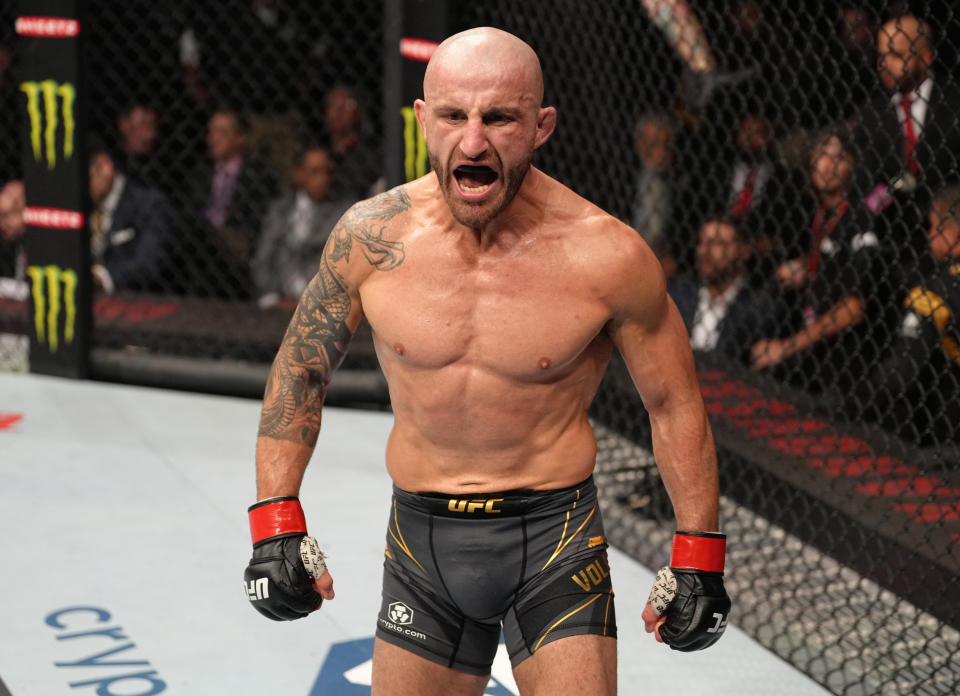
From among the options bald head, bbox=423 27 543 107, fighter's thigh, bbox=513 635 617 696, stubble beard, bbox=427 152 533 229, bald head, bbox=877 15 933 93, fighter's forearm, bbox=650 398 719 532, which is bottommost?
fighter's thigh, bbox=513 635 617 696

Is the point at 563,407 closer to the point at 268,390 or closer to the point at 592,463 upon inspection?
the point at 592,463

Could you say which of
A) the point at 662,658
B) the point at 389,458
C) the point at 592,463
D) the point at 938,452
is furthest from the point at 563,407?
the point at 938,452

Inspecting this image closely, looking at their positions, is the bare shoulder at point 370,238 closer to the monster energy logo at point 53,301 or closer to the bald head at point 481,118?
the bald head at point 481,118

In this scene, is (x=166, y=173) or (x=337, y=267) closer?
(x=337, y=267)

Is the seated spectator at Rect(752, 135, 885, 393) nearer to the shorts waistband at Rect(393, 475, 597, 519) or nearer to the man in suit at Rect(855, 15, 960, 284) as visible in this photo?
the man in suit at Rect(855, 15, 960, 284)

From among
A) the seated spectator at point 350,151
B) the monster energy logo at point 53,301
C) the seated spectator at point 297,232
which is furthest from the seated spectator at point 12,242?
the seated spectator at point 350,151

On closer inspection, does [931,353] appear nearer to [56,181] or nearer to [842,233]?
[842,233]

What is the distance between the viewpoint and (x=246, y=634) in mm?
3301

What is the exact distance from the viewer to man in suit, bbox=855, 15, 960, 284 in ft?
10.8

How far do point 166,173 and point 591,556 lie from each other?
Answer: 473 cm

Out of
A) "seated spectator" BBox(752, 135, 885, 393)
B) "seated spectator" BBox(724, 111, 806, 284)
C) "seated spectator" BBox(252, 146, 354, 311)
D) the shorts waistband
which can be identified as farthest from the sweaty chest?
"seated spectator" BBox(252, 146, 354, 311)

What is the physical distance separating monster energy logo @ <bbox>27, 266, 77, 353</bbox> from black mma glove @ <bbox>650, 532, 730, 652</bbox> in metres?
3.99

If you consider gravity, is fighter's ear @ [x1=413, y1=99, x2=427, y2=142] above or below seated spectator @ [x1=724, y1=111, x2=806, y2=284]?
above

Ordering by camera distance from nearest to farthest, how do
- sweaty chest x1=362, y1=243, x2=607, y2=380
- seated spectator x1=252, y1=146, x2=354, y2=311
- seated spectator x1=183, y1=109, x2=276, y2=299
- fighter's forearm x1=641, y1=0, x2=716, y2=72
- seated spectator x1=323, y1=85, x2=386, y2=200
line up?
sweaty chest x1=362, y1=243, x2=607, y2=380 → fighter's forearm x1=641, y1=0, x2=716, y2=72 → seated spectator x1=252, y1=146, x2=354, y2=311 → seated spectator x1=323, y1=85, x2=386, y2=200 → seated spectator x1=183, y1=109, x2=276, y2=299
